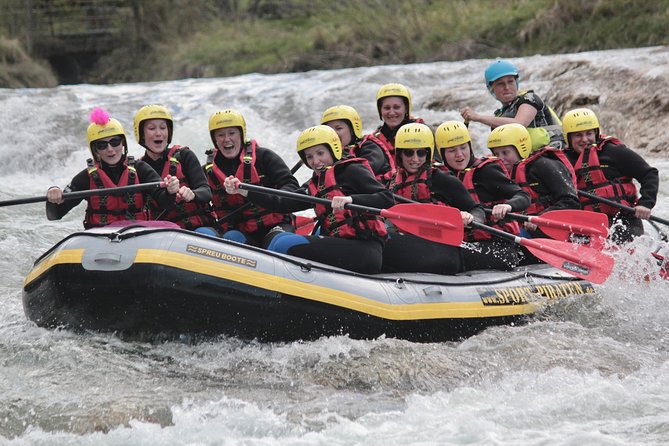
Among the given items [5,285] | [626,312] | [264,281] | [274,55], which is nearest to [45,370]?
[264,281]

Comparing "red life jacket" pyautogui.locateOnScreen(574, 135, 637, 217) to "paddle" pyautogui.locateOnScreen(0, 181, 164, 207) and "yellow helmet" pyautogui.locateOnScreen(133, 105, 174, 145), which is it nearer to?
"yellow helmet" pyautogui.locateOnScreen(133, 105, 174, 145)

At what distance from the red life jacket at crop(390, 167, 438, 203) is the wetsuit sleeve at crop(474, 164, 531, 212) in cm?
45

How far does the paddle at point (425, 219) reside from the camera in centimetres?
617

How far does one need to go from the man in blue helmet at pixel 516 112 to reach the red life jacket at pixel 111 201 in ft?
9.66

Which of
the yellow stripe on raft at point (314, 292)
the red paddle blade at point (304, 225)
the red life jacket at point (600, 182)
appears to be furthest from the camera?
the red life jacket at point (600, 182)

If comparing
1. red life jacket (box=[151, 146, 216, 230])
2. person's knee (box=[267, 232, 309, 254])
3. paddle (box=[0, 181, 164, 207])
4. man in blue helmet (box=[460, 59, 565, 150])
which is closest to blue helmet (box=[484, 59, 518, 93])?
man in blue helmet (box=[460, 59, 565, 150])

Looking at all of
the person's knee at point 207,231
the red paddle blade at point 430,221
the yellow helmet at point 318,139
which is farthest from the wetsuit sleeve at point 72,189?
the red paddle blade at point 430,221

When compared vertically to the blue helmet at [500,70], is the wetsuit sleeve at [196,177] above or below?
below

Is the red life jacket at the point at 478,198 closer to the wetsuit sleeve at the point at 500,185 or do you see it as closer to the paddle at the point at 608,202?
the wetsuit sleeve at the point at 500,185

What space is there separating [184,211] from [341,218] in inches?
47.8

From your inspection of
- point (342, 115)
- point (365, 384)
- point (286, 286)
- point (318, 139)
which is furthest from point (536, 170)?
point (365, 384)

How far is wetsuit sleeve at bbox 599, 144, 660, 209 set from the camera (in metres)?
7.24

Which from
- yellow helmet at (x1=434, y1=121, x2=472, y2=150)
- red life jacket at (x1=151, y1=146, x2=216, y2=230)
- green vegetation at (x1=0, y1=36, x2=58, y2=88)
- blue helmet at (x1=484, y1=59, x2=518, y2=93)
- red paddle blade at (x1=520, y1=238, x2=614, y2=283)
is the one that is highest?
green vegetation at (x1=0, y1=36, x2=58, y2=88)

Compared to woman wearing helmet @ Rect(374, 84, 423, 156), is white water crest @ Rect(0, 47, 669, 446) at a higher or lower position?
lower
